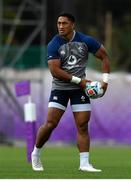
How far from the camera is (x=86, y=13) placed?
161 feet

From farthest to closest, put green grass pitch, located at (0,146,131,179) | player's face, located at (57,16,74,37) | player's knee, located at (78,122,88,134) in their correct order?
player's knee, located at (78,122,88,134)
player's face, located at (57,16,74,37)
green grass pitch, located at (0,146,131,179)

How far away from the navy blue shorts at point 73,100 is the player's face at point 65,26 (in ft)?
2.82

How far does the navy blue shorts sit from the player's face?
86 cm

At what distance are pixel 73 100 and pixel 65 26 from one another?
1096 millimetres

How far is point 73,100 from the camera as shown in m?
14.6

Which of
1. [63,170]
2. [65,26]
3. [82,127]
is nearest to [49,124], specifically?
[82,127]

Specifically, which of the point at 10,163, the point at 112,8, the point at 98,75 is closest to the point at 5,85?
the point at 98,75

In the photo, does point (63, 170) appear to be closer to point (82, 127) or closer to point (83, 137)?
point (83, 137)

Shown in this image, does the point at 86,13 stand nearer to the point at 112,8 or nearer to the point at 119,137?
the point at 112,8

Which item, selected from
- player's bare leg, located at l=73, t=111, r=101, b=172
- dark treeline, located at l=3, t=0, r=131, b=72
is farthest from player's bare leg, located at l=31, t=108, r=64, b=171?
dark treeline, located at l=3, t=0, r=131, b=72

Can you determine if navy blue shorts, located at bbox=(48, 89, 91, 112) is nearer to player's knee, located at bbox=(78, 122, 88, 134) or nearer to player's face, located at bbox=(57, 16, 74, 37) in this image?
player's knee, located at bbox=(78, 122, 88, 134)

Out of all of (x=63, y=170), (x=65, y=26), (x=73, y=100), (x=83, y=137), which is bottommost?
(x=63, y=170)

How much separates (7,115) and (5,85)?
0.96 m

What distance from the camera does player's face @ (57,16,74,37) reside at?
1432 centimetres
